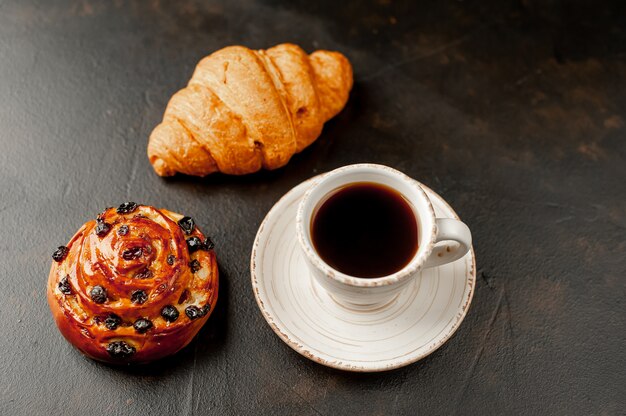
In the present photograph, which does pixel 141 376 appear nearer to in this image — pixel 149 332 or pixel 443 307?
pixel 149 332

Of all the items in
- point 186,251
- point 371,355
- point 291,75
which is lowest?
point 371,355

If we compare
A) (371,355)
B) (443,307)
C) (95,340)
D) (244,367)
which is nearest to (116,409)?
(95,340)

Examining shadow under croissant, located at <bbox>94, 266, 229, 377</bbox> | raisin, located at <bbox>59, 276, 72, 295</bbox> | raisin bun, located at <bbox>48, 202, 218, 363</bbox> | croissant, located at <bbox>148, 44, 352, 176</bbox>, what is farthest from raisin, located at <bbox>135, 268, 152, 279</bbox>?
croissant, located at <bbox>148, 44, 352, 176</bbox>

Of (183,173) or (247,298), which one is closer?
(247,298)

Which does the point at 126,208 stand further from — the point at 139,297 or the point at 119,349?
the point at 119,349

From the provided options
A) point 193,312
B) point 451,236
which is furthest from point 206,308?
point 451,236

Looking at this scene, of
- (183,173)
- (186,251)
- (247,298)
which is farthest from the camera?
(183,173)
